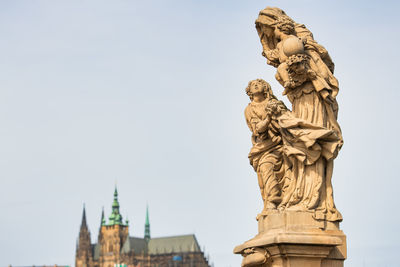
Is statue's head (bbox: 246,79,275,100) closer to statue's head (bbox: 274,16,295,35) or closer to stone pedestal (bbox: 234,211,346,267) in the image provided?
statue's head (bbox: 274,16,295,35)

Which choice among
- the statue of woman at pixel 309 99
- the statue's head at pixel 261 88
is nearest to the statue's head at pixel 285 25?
the statue of woman at pixel 309 99

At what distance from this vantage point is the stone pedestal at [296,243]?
343 inches

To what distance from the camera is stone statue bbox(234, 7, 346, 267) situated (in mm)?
8852

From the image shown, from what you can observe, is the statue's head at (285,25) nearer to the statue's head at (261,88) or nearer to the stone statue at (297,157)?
the stone statue at (297,157)

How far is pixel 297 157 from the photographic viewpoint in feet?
29.9

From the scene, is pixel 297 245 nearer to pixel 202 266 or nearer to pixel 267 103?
pixel 267 103

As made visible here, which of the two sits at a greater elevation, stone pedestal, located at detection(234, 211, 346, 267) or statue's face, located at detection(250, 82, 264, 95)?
statue's face, located at detection(250, 82, 264, 95)

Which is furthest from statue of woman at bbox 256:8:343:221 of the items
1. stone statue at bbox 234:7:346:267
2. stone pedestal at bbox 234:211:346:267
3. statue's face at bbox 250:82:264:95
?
statue's face at bbox 250:82:264:95

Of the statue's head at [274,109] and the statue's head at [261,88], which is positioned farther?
the statue's head at [261,88]

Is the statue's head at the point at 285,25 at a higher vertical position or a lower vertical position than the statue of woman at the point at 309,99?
higher

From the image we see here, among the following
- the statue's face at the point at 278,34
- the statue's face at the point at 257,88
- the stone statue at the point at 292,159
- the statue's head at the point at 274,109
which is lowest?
the stone statue at the point at 292,159

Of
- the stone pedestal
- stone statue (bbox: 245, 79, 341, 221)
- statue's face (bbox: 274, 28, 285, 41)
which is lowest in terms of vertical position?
the stone pedestal

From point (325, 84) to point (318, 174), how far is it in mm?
1071

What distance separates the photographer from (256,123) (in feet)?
31.7
